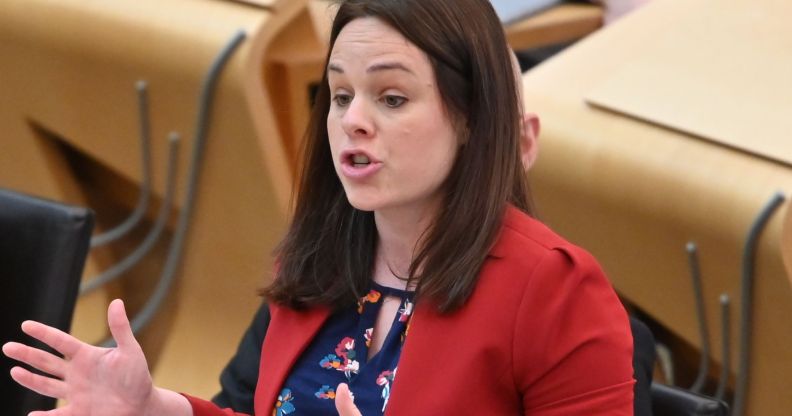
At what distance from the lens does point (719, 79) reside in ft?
5.57

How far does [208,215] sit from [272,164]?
19cm

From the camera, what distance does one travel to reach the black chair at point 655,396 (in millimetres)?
1131

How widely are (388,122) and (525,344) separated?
21 cm

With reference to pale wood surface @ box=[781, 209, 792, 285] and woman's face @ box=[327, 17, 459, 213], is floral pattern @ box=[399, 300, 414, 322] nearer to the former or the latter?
woman's face @ box=[327, 17, 459, 213]

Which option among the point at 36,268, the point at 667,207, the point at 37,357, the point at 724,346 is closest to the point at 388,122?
the point at 37,357

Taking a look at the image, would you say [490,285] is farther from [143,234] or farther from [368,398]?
[143,234]

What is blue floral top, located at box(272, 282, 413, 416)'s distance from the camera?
1036 mm

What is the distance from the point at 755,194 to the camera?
1.48 metres

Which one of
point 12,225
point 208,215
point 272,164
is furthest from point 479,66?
point 208,215

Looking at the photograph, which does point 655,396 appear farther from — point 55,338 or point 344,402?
point 55,338

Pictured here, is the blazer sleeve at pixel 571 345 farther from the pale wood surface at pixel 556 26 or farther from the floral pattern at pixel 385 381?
the pale wood surface at pixel 556 26

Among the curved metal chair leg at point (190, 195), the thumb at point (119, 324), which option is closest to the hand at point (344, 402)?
the thumb at point (119, 324)

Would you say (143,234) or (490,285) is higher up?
(490,285)

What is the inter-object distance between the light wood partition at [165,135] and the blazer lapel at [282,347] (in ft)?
2.11
